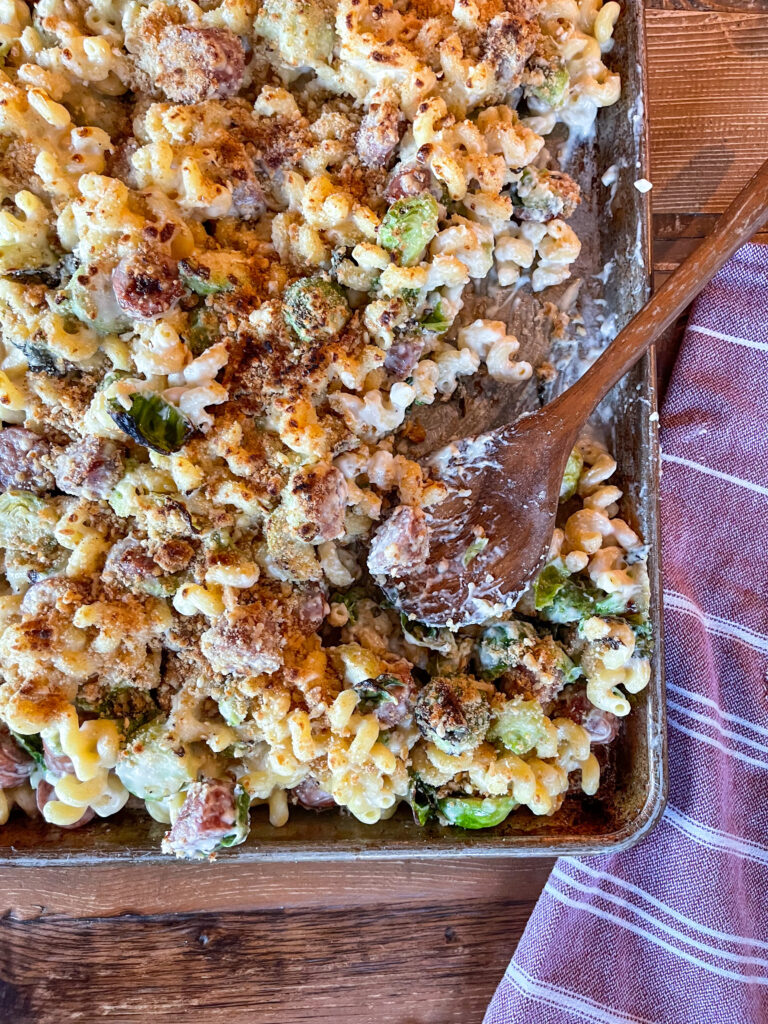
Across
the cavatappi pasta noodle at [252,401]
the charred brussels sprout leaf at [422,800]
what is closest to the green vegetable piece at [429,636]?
the cavatappi pasta noodle at [252,401]

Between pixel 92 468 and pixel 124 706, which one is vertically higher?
pixel 92 468

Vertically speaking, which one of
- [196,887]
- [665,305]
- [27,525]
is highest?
[665,305]

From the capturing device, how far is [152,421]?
108cm

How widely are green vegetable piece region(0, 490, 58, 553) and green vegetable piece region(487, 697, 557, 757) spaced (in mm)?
756

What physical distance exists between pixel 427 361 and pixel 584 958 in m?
1.12

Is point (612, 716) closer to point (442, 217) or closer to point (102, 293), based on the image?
point (442, 217)

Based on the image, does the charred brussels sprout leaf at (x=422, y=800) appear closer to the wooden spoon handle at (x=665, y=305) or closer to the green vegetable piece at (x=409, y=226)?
the wooden spoon handle at (x=665, y=305)

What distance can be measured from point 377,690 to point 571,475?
496 millimetres

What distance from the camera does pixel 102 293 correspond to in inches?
43.5

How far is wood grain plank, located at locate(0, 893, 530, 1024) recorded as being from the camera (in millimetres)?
1488

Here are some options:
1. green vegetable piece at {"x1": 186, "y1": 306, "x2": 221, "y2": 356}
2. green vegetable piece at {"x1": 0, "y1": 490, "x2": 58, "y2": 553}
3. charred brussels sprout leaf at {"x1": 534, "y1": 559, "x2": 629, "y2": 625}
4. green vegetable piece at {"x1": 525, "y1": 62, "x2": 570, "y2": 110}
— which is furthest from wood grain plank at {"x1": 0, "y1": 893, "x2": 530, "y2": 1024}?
green vegetable piece at {"x1": 525, "y1": 62, "x2": 570, "y2": 110}

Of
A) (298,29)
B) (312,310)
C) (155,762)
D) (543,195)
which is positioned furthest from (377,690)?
(298,29)

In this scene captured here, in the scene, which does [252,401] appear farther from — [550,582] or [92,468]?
[550,582]

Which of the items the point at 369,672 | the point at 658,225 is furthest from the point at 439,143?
the point at 369,672
